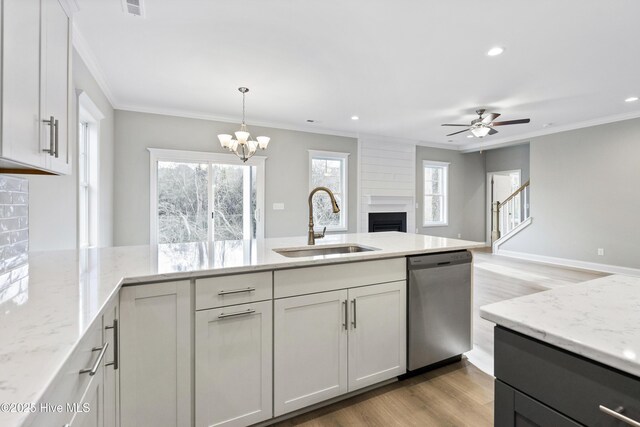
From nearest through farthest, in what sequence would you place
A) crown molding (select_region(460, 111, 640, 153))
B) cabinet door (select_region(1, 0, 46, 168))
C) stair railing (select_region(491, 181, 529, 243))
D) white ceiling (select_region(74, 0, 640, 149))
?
1. cabinet door (select_region(1, 0, 46, 168))
2. white ceiling (select_region(74, 0, 640, 149))
3. crown molding (select_region(460, 111, 640, 153))
4. stair railing (select_region(491, 181, 529, 243))

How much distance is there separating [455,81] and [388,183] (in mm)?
3248

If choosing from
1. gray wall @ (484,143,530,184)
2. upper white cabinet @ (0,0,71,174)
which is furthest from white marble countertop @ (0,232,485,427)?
gray wall @ (484,143,530,184)

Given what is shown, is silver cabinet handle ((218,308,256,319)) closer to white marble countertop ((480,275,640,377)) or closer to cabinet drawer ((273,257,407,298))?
cabinet drawer ((273,257,407,298))

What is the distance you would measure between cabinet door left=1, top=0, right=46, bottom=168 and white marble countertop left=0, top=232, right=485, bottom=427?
0.51m

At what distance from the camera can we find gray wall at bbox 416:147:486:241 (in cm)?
751

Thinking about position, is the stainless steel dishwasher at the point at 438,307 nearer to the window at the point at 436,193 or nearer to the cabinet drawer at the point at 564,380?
the cabinet drawer at the point at 564,380

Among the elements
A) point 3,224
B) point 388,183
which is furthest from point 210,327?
point 388,183

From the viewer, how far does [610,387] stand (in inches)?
25.6

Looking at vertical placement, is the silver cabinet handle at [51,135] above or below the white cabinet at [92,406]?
above

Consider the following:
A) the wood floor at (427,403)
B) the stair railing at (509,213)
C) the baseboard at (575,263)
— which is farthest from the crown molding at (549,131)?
the wood floor at (427,403)

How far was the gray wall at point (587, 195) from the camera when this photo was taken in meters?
5.00

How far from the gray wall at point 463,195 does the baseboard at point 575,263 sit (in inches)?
50.3

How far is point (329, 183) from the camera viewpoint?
6.17 metres

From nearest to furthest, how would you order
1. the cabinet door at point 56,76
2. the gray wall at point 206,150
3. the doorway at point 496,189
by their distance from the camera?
the cabinet door at point 56,76 → the gray wall at point 206,150 → the doorway at point 496,189
